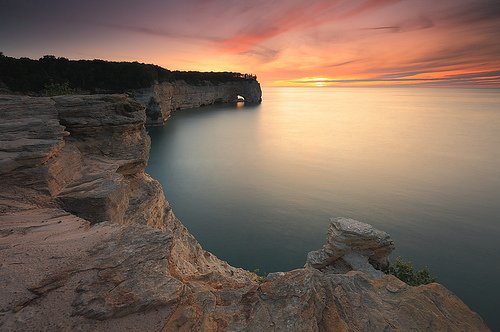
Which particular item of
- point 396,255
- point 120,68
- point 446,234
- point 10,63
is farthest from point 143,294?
point 120,68

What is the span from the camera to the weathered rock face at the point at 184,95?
271ft

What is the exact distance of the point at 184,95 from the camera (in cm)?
12638

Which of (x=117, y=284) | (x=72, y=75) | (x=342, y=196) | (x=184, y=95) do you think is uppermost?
(x=184, y=95)

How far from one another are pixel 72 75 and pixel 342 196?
3250 inches

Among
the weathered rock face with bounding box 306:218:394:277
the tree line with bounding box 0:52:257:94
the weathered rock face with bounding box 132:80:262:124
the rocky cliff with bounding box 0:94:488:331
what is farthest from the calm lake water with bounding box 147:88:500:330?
the tree line with bounding box 0:52:257:94

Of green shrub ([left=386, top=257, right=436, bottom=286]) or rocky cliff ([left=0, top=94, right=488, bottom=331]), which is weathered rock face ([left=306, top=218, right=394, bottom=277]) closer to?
green shrub ([left=386, top=257, right=436, bottom=286])

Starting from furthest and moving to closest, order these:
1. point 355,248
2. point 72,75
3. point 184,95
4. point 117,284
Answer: point 184,95
point 72,75
point 355,248
point 117,284

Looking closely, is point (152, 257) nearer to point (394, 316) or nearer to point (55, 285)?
point (55, 285)

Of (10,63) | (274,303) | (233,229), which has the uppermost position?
(10,63)

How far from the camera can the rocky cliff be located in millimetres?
5539

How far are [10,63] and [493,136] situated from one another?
446 feet

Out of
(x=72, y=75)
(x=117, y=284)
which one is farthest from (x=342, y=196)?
(x=72, y=75)

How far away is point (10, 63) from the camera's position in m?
64.6

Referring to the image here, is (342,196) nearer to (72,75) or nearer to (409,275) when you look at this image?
(409,275)
